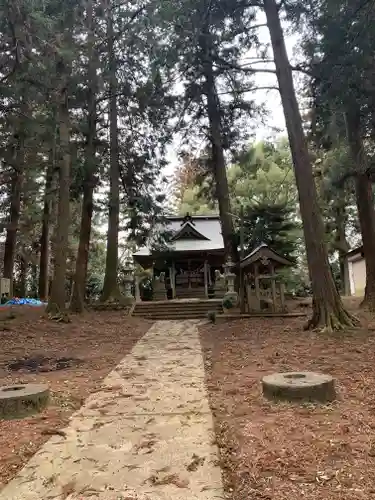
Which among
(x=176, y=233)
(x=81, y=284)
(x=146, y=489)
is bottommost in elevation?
(x=146, y=489)

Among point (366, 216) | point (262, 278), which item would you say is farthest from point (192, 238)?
point (366, 216)

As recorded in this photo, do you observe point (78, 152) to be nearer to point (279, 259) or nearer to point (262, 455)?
point (279, 259)

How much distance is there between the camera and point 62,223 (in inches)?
550

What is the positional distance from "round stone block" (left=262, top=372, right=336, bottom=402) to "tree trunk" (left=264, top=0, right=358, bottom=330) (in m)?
5.04

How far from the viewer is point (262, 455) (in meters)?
3.25

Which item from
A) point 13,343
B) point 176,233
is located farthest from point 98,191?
point 13,343

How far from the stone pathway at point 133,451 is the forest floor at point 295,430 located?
19 cm

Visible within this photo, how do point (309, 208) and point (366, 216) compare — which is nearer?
point (309, 208)

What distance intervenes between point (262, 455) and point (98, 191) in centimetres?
1681

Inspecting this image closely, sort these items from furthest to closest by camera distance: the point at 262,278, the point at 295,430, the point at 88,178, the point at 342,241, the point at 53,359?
the point at 342,241 → the point at 88,178 → the point at 262,278 → the point at 53,359 → the point at 295,430

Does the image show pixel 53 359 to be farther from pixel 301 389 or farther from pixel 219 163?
pixel 219 163

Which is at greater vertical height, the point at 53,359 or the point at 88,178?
the point at 88,178

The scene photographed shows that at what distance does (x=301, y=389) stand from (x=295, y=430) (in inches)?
31.5

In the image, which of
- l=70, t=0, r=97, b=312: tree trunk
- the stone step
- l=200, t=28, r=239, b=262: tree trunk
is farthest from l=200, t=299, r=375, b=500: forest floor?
l=70, t=0, r=97, b=312: tree trunk
